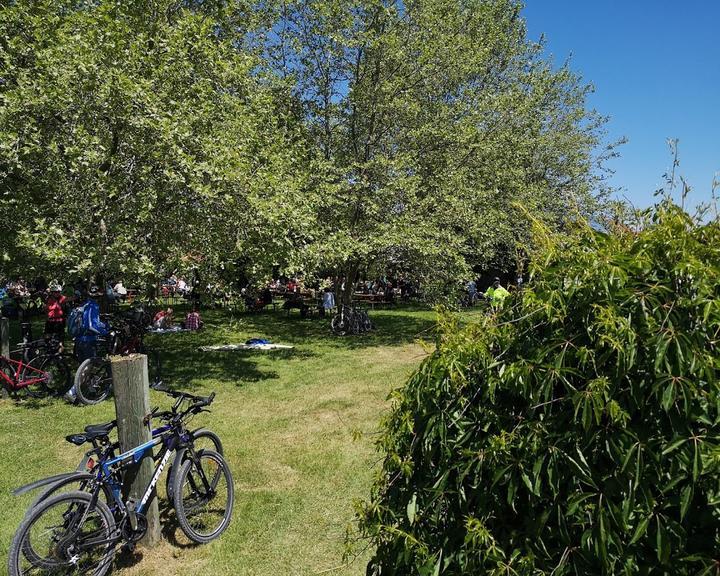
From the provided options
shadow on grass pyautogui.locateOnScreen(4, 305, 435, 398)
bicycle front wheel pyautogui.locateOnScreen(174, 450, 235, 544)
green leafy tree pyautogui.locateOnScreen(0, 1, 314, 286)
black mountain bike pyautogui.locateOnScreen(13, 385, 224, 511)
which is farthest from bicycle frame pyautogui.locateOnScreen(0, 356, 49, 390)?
bicycle front wheel pyautogui.locateOnScreen(174, 450, 235, 544)

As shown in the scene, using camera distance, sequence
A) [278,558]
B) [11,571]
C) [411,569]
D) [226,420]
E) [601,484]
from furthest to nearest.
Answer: [226,420] → [278,558] → [11,571] → [411,569] → [601,484]

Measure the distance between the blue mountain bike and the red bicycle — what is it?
234 inches

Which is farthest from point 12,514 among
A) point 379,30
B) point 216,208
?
point 379,30

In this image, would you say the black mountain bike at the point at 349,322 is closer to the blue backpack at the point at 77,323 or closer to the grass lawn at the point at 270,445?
the grass lawn at the point at 270,445

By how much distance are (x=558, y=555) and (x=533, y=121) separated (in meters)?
18.9

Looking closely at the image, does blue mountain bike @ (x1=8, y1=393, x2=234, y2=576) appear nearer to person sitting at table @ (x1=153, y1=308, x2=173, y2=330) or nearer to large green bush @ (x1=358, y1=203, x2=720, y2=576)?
large green bush @ (x1=358, y1=203, x2=720, y2=576)

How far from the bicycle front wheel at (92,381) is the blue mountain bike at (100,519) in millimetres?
4923

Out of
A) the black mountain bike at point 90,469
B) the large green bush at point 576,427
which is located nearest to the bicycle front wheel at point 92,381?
the black mountain bike at point 90,469

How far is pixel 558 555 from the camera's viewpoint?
173 centimetres

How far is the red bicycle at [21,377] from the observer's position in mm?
8852

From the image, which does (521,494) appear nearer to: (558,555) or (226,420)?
(558,555)

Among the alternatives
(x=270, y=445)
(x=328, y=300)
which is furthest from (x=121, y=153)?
(x=328, y=300)

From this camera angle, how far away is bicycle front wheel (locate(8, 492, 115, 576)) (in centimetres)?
345

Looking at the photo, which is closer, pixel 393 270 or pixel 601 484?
pixel 601 484
